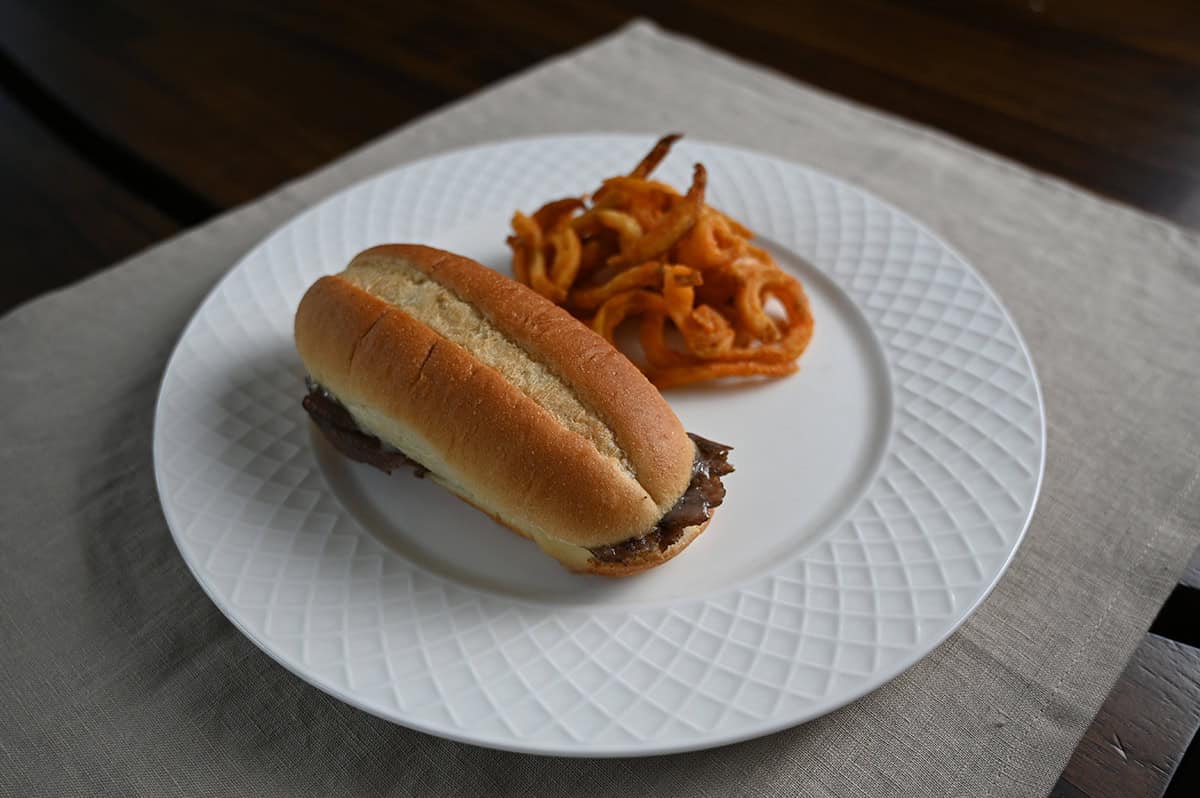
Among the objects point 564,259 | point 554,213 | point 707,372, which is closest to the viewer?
point 707,372

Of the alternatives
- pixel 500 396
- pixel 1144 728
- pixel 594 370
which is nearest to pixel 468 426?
pixel 500 396

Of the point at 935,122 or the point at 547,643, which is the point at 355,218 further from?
the point at 935,122

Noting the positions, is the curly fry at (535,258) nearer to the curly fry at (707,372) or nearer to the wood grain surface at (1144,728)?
the curly fry at (707,372)

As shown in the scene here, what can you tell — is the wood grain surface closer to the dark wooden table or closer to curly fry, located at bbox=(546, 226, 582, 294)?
curly fry, located at bbox=(546, 226, 582, 294)

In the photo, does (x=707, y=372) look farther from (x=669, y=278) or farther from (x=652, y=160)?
(x=652, y=160)

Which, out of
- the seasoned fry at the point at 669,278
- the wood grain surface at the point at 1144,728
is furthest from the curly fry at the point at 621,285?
the wood grain surface at the point at 1144,728

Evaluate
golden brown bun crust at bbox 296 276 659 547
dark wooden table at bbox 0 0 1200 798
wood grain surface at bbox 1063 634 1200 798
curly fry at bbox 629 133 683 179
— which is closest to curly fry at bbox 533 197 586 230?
curly fry at bbox 629 133 683 179
